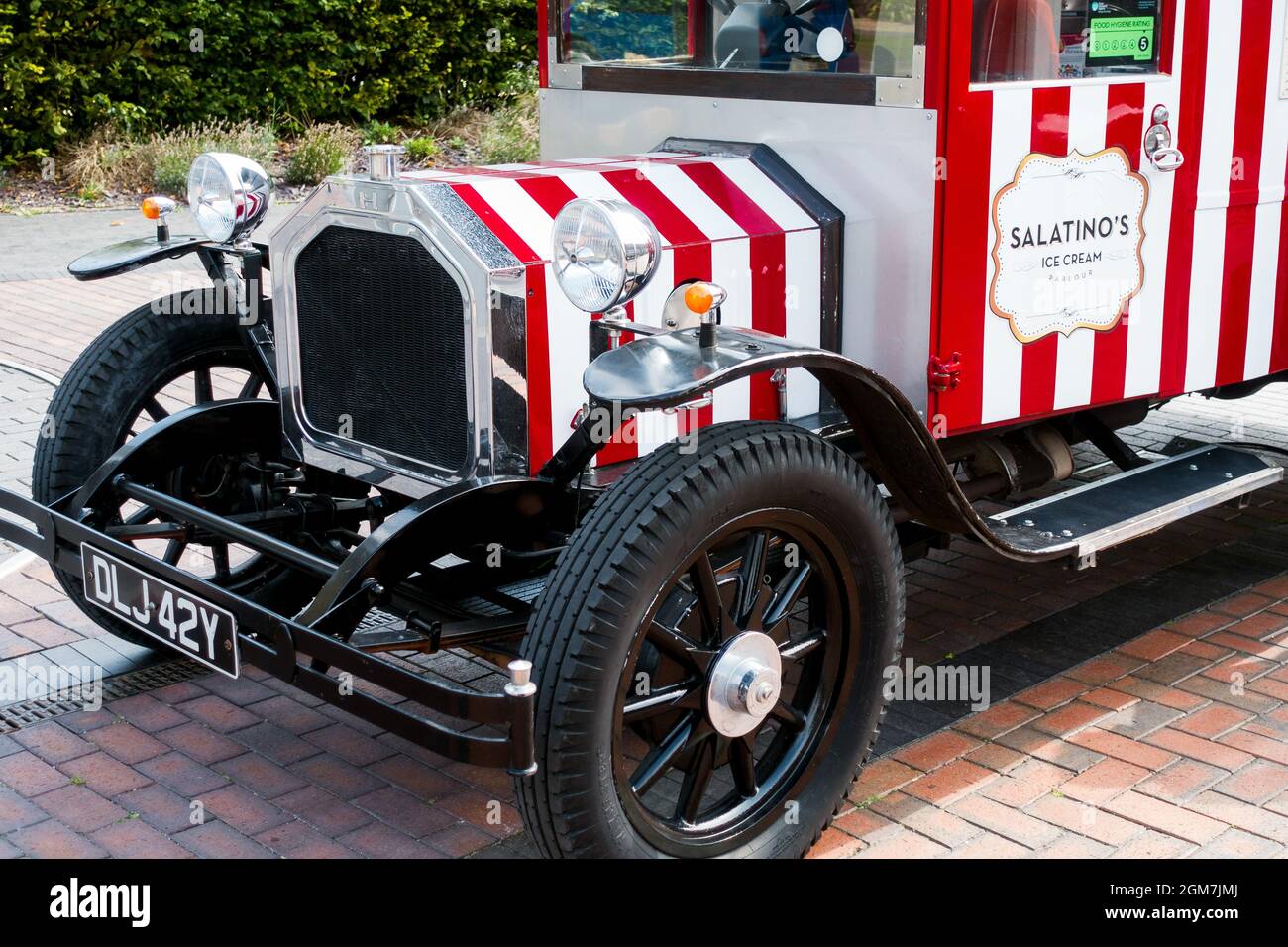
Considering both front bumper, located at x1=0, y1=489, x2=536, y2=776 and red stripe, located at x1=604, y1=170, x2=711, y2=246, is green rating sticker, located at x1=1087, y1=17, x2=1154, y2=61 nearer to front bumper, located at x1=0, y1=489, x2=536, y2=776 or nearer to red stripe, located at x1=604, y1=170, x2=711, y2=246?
red stripe, located at x1=604, y1=170, x2=711, y2=246

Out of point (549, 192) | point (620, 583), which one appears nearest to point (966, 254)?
point (549, 192)

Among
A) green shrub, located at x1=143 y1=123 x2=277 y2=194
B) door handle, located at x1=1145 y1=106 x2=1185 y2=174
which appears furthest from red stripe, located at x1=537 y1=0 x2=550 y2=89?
green shrub, located at x1=143 y1=123 x2=277 y2=194

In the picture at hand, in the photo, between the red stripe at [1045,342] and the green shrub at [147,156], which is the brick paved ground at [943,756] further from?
the green shrub at [147,156]

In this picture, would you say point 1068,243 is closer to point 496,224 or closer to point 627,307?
point 627,307

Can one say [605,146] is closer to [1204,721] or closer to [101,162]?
[1204,721]

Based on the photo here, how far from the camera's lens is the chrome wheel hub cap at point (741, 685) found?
282 centimetres

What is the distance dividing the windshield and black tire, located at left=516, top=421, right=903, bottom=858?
1.06 metres

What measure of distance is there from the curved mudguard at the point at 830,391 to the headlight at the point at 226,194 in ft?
4.48

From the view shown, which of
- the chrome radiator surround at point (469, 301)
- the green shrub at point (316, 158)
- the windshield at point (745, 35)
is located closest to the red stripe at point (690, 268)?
the chrome radiator surround at point (469, 301)

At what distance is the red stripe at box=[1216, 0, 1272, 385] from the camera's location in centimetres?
392

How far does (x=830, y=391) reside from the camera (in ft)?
9.90

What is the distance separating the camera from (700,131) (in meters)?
3.77

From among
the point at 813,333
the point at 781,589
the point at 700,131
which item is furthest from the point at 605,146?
the point at 781,589
